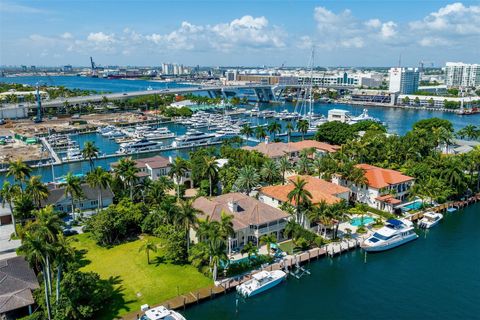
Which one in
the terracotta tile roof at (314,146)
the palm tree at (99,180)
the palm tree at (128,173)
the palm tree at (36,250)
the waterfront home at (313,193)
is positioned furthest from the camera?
the terracotta tile roof at (314,146)

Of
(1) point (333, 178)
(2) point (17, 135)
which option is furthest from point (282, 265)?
(2) point (17, 135)

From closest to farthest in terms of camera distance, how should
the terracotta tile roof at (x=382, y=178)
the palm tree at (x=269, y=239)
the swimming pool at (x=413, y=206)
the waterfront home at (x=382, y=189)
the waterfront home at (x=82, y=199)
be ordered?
1. the palm tree at (x=269, y=239)
2. the waterfront home at (x=82, y=199)
3. the waterfront home at (x=382, y=189)
4. the swimming pool at (x=413, y=206)
5. the terracotta tile roof at (x=382, y=178)

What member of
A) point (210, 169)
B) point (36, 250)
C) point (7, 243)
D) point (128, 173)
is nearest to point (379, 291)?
point (210, 169)

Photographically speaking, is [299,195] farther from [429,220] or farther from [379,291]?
[429,220]

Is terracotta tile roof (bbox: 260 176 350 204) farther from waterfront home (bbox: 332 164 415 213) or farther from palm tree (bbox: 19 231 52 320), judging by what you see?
palm tree (bbox: 19 231 52 320)

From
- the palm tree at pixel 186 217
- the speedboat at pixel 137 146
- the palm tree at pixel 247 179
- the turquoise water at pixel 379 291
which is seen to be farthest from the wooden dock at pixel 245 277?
the speedboat at pixel 137 146

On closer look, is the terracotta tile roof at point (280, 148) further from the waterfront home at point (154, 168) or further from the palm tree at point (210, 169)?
the palm tree at point (210, 169)
